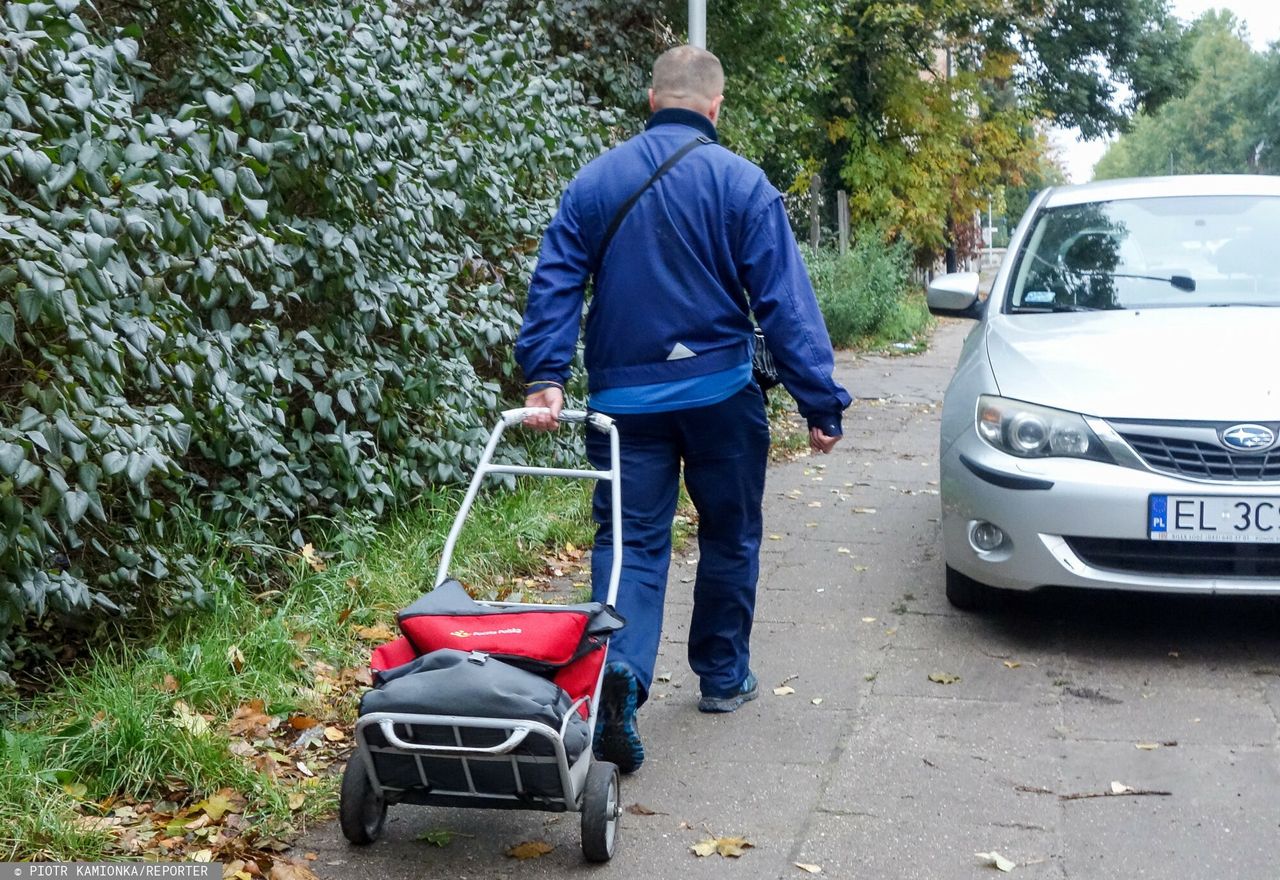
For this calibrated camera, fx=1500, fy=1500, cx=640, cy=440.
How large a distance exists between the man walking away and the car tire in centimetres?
167

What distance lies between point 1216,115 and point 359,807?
4053 inches

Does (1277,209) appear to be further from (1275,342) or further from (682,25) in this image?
(682,25)

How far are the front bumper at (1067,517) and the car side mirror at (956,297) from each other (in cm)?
116

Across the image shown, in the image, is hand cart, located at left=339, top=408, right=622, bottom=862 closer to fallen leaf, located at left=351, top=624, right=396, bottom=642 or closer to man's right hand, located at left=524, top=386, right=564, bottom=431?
man's right hand, located at left=524, top=386, right=564, bottom=431

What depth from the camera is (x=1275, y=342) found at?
5.38 metres

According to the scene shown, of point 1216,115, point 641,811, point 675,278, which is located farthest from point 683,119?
point 1216,115

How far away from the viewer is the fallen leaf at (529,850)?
3658 millimetres

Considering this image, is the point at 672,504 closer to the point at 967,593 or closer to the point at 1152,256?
the point at 967,593

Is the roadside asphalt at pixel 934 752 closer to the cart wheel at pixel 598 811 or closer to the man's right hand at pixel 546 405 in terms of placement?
the cart wheel at pixel 598 811

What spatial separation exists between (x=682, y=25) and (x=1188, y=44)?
2773 cm

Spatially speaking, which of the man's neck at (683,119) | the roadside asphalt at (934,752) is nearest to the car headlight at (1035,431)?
the roadside asphalt at (934,752)

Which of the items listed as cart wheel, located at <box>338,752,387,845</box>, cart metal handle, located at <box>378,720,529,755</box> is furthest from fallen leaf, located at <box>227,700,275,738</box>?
cart metal handle, located at <box>378,720,529,755</box>

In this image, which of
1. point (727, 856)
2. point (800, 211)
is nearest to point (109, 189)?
point (727, 856)

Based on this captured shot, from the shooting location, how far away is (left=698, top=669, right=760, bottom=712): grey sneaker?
4.80 m
